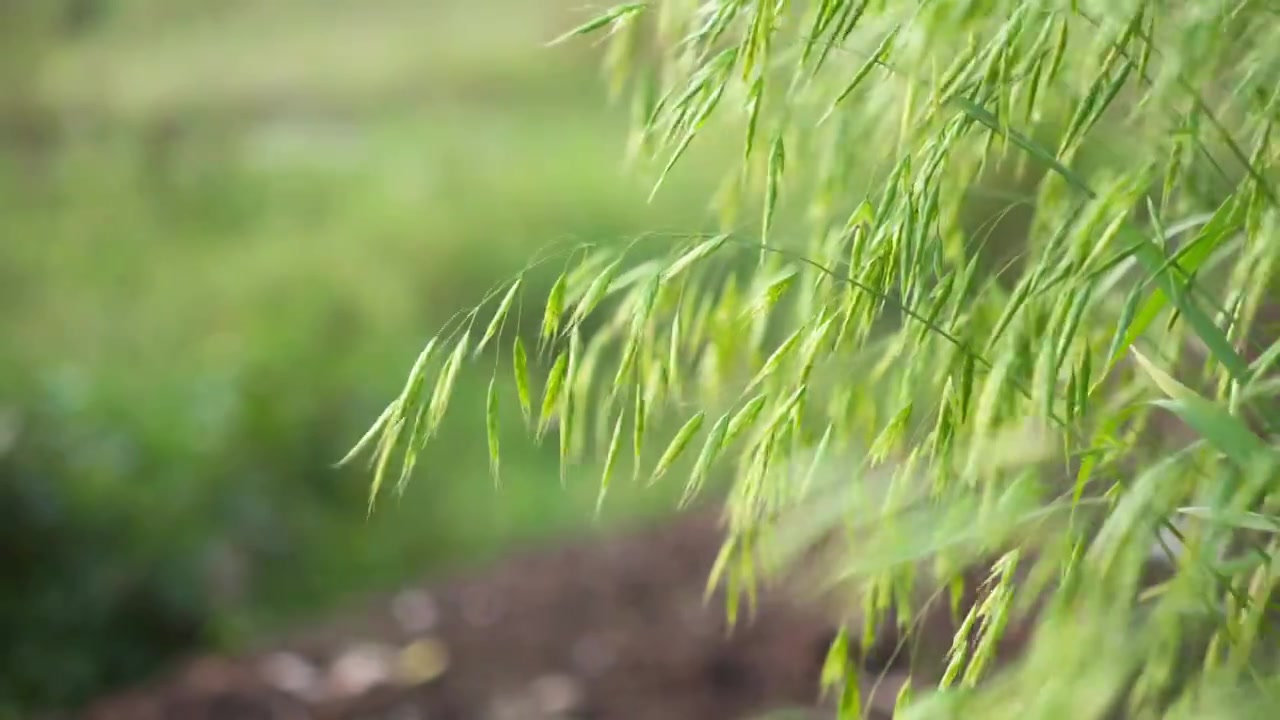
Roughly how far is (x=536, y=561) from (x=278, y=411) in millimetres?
924

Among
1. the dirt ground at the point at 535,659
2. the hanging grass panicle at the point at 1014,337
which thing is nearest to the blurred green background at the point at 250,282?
the dirt ground at the point at 535,659

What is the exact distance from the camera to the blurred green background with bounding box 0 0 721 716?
3588 millimetres

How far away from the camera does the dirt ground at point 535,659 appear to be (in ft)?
9.45

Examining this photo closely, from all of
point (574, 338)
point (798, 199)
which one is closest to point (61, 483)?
point (798, 199)

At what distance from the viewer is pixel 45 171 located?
→ 5.34 m

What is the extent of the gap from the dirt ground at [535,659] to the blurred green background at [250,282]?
1.12 ft

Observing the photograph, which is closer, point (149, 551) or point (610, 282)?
point (610, 282)

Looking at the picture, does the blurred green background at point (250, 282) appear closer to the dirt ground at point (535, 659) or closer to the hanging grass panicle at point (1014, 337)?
the dirt ground at point (535, 659)

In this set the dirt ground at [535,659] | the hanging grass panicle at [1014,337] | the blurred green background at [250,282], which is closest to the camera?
the hanging grass panicle at [1014,337]

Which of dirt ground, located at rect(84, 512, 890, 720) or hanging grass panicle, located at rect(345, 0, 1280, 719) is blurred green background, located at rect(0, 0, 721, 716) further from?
hanging grass panicle, located at rect(345, 0, 1280, 719)

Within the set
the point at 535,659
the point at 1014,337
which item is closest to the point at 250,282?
the point at 535,659

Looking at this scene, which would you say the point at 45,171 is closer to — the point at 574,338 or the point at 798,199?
the point at 798,199

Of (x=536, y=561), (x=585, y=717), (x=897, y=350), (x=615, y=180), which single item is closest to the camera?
(x=897, y=350)

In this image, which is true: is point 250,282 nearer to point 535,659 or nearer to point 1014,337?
point 535,659
